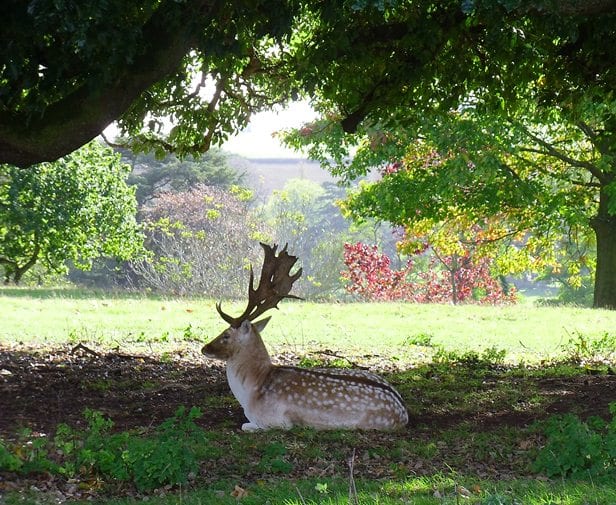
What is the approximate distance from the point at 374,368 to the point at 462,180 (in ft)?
28.1

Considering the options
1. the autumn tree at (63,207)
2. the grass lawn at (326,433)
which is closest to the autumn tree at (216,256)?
the autumn tree at (63,207)

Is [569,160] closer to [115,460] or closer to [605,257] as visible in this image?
[605,257]

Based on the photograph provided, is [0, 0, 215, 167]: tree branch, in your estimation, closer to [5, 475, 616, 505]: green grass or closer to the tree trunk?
[5, 475, 616, 505]: green grass

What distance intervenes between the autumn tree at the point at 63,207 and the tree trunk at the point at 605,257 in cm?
1233

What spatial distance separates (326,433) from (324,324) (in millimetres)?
10046

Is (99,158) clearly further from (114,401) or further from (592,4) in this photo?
(592,4)

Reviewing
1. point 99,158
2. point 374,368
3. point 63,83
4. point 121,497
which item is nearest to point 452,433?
point 121,497

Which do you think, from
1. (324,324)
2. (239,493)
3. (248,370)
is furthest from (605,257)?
(239,493)

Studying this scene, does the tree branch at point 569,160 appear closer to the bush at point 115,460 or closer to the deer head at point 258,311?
the deer head at point 258,311

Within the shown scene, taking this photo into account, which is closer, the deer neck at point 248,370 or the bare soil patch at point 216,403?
the bare soil patch at point 216,403

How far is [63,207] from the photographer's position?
21797 mm

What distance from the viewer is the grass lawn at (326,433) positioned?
5.79m

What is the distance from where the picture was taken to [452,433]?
7926 millimetres

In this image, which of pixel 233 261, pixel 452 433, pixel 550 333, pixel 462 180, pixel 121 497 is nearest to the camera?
pixel 121 497
